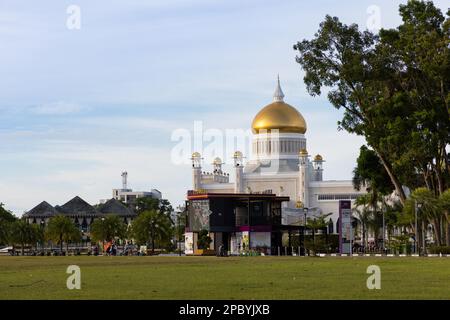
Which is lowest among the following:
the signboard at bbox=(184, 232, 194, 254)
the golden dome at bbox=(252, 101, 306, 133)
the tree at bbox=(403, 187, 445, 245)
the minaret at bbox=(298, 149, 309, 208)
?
the signboard at bbox=(184, 232, 194, 254)

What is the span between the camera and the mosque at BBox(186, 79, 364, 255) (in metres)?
175

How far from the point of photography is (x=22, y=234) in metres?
123

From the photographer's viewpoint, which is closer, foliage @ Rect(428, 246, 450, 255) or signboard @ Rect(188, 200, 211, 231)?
foliage @ Rect(428, 246, 450, 255)

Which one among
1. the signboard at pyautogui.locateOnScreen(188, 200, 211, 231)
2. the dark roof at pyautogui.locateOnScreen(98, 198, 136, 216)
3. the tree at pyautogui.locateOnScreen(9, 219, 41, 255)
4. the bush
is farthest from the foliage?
the dark roof at pyautogui.locateOnScreen(98, 198, 136, 216)

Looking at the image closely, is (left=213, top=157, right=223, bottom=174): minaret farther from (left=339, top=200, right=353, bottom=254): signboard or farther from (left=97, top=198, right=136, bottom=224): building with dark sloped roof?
(left=339, top=200, right=353, bottom=254): signboard

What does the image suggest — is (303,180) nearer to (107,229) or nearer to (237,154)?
(237,154)

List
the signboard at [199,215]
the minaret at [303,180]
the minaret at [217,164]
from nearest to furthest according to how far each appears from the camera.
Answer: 1. the signboard at [199,215]
2. the minaret at [303,180]
3. the minaret at [217,164]

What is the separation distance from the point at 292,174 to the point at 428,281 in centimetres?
14591

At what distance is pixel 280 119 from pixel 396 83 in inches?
4048

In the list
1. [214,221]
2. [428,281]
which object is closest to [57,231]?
[214,221]

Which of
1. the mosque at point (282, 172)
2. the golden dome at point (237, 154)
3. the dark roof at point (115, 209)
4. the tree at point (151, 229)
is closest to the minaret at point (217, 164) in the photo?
the mosque at point (282, 172)

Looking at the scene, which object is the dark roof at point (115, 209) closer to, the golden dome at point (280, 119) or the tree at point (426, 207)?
the golden dome at point (280, 119)

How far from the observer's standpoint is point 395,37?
78438mm

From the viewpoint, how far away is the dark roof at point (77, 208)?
181 meters
